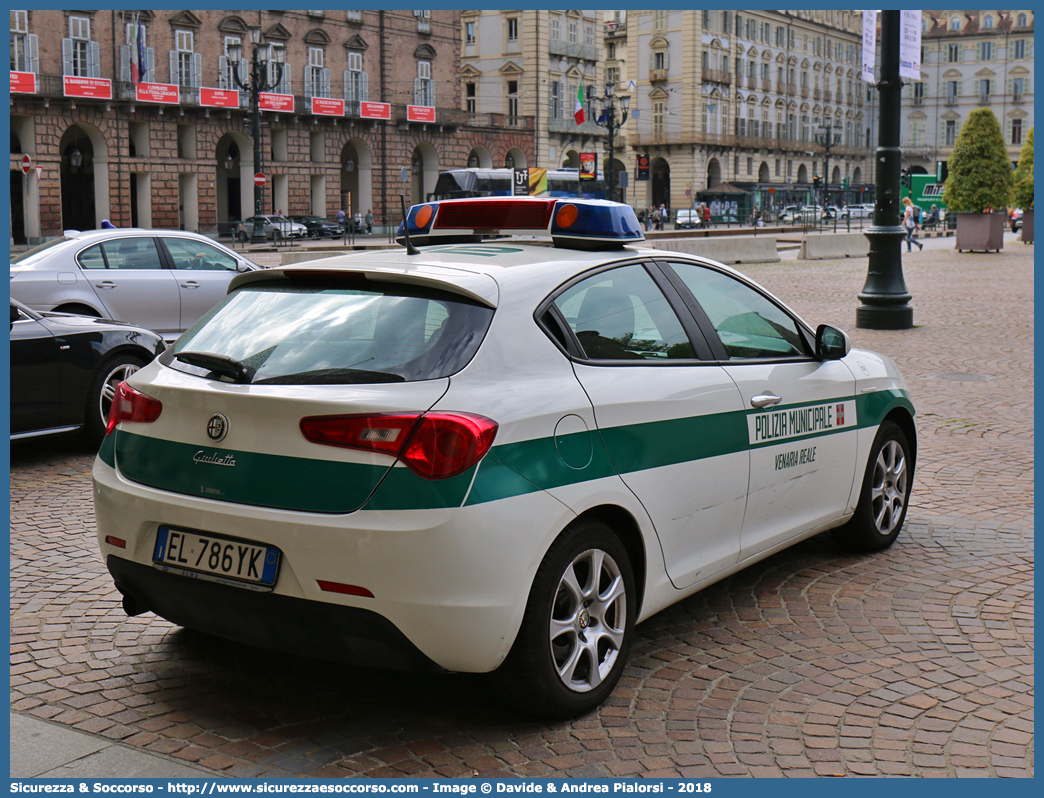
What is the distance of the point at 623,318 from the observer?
163 inches

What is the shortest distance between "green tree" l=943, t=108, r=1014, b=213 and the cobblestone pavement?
2969 centimetres

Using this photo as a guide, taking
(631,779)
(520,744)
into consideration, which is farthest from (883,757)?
(520,744)

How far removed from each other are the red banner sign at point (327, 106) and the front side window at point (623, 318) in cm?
5726

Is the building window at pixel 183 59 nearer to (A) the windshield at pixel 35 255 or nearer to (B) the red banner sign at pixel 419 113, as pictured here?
(B) the red banner sign at pixel 419 113

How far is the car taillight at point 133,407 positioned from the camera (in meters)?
3.78

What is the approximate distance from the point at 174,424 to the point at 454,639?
3.67ft

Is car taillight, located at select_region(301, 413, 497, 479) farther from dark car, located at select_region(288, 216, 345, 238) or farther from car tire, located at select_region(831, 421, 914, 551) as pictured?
dark car, located at select_region(288, 216, 345, 238)

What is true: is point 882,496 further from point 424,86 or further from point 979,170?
point 424,86

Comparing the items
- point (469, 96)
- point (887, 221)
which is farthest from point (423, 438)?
point (469, 96)

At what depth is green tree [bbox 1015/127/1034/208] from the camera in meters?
41.6

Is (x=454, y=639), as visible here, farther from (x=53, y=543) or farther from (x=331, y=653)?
(x=53, y=543)

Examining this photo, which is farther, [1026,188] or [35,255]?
[1026,188]

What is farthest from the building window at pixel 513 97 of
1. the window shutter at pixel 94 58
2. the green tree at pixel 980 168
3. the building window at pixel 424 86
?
the green tree at pixel 980 168

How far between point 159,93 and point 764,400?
2035 inches
